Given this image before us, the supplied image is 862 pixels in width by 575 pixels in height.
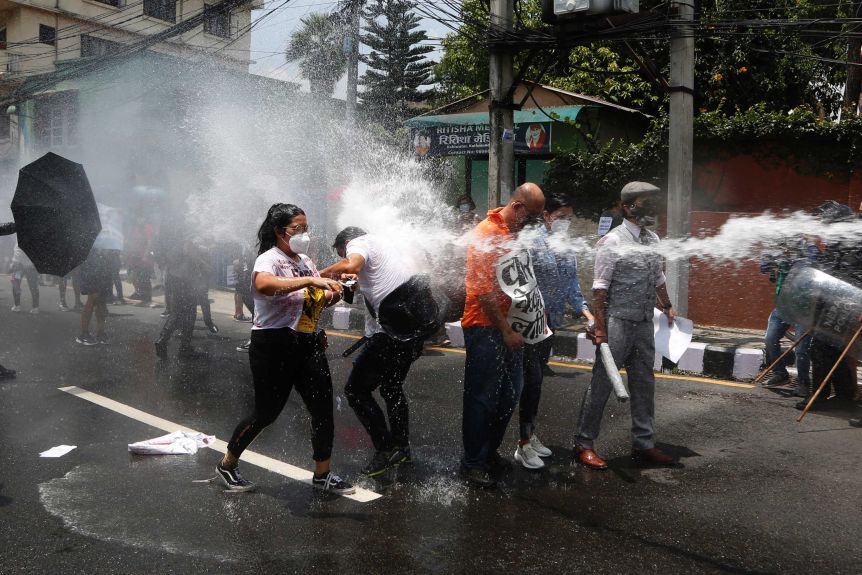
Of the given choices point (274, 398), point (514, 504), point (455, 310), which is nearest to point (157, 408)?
point (274, 398)

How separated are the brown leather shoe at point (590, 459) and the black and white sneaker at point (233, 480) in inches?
79.8

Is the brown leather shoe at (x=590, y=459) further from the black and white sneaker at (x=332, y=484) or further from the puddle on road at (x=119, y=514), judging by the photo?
the puddle on road at (x=119, y=514)

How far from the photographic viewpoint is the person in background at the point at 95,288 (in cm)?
925

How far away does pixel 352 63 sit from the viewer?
14664 mm

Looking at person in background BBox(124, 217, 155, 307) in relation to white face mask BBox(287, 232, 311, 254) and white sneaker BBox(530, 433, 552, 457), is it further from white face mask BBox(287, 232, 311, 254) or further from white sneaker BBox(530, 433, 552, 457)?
white sneaker BBox(530, 433, 552, 457)

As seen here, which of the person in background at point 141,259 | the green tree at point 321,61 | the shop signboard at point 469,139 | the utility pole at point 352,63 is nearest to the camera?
the shop signboard at point 469,139

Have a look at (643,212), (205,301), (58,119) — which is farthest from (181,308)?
(58,119)

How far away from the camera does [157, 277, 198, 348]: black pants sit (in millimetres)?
8680

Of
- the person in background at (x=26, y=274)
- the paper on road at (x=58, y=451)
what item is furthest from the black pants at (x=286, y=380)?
the person in background at (x=26, y=274)

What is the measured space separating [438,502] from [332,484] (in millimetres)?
616

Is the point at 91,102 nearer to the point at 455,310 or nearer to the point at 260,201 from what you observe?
the point at 260,201

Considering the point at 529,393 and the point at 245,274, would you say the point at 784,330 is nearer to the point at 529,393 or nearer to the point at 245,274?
the point at 529,393

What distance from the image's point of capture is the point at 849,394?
20.6 ft

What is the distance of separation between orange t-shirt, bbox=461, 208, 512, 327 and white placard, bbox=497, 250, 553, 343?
0.04m
